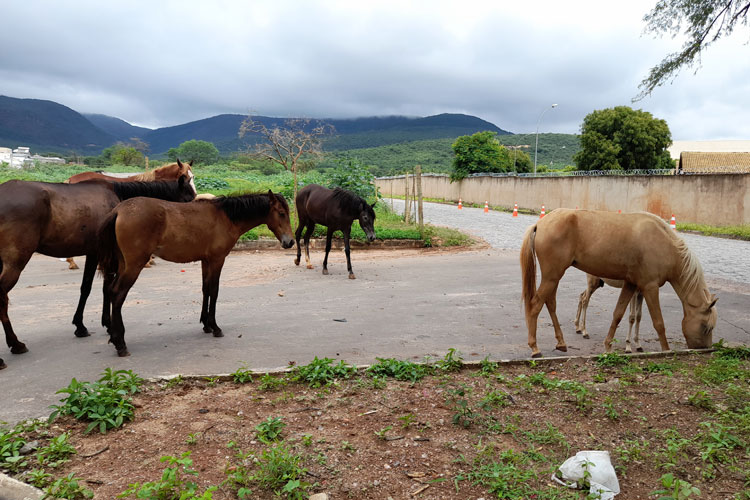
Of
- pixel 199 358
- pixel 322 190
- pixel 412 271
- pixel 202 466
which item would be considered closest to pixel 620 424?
pixel 202 466

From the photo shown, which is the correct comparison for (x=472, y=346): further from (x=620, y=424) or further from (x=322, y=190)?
(x=322, y=190)

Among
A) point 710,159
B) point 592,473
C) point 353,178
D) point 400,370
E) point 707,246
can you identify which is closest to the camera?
point 592,473

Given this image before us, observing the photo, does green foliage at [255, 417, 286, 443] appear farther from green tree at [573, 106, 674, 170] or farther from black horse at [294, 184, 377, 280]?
Result: green tree at [573, 106, 674, 170]

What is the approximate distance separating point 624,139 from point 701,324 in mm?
40097

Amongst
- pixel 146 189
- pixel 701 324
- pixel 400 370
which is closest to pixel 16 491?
pixel 400 370

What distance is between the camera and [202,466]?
291 centimetres

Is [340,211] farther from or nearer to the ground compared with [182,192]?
nearer to the ground

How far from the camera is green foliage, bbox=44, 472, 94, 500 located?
2.60m

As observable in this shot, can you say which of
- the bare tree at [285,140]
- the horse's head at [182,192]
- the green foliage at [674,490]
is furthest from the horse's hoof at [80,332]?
the bare tree at [285,140]

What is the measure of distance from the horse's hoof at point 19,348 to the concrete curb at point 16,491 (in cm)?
291

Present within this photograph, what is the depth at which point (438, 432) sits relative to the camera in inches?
131

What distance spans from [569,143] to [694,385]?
360 ft

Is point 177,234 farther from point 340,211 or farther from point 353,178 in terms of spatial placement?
point 353,178

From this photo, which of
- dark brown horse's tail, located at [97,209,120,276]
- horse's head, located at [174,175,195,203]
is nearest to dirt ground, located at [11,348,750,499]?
dark brown horse's tail, located at [97,209,120,276]
